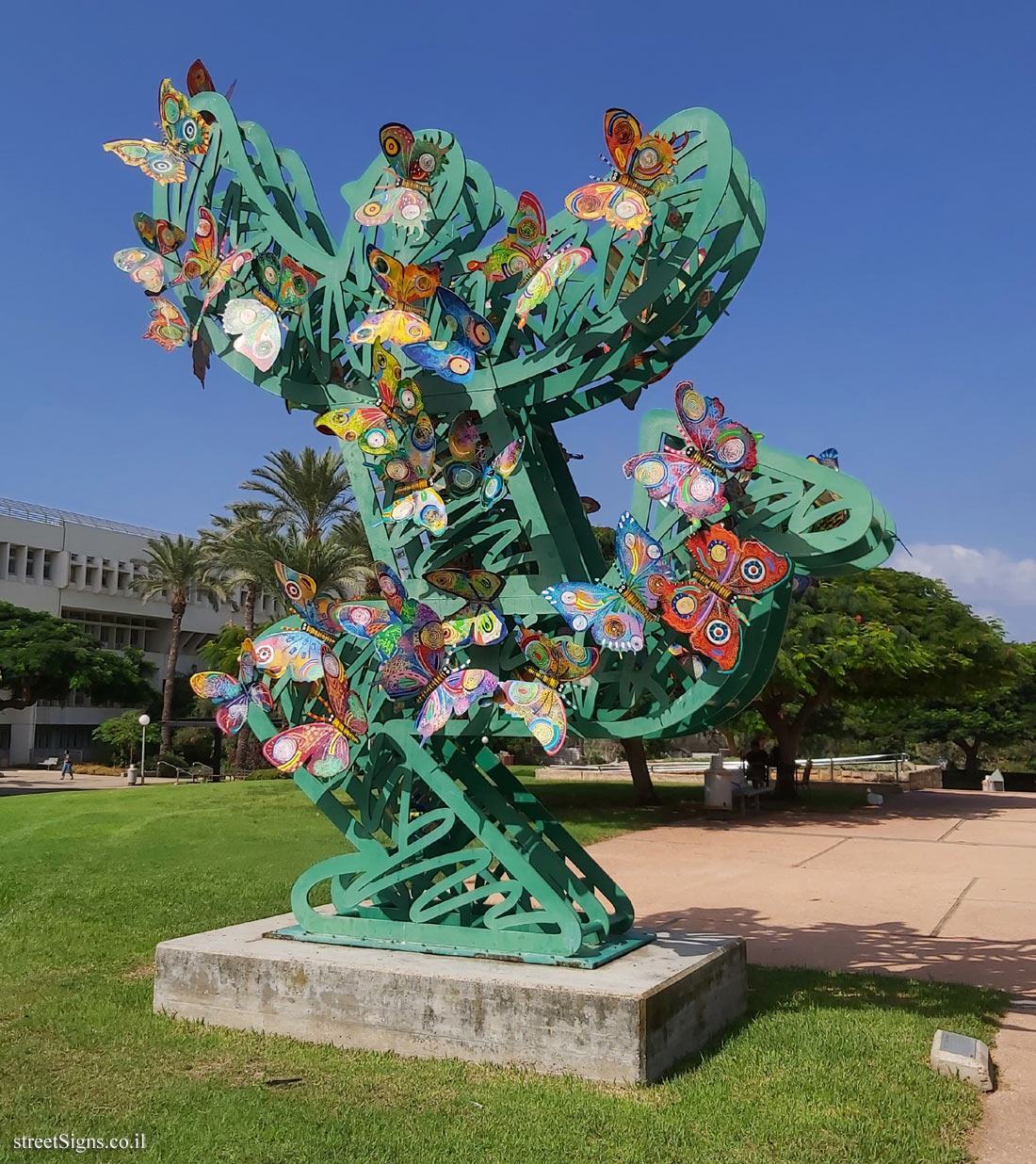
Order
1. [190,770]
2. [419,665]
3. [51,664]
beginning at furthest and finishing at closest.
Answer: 1. [190,770]
2. [51,664]
3. [419,665]

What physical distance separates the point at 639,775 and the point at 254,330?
17.2 meters

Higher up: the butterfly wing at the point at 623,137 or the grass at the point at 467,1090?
the butterfly wing at the point at 623,137

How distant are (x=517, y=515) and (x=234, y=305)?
2527mm

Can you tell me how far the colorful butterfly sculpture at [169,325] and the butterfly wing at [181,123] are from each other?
1.22 meters

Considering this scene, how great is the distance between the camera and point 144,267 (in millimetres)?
8336

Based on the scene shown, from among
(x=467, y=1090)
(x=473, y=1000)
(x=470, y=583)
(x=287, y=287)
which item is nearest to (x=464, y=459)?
(x=470, y=583)

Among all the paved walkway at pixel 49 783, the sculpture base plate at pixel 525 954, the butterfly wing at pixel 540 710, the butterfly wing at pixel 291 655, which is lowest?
the sculpture base plate at pixel 525 954

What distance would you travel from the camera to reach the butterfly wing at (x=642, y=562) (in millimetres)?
6281

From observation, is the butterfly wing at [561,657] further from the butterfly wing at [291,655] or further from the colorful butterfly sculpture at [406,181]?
the colorful butterfly sculpture at [406,181]

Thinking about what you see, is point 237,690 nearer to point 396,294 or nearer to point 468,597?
point 468,597

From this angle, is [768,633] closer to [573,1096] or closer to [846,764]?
[573,1096]

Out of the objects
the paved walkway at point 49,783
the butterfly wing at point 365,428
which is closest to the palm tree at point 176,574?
the paved walkway at point 49,783

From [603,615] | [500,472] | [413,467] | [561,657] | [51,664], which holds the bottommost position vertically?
[561,657]

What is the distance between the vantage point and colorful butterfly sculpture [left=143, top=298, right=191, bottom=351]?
8.29 metres
